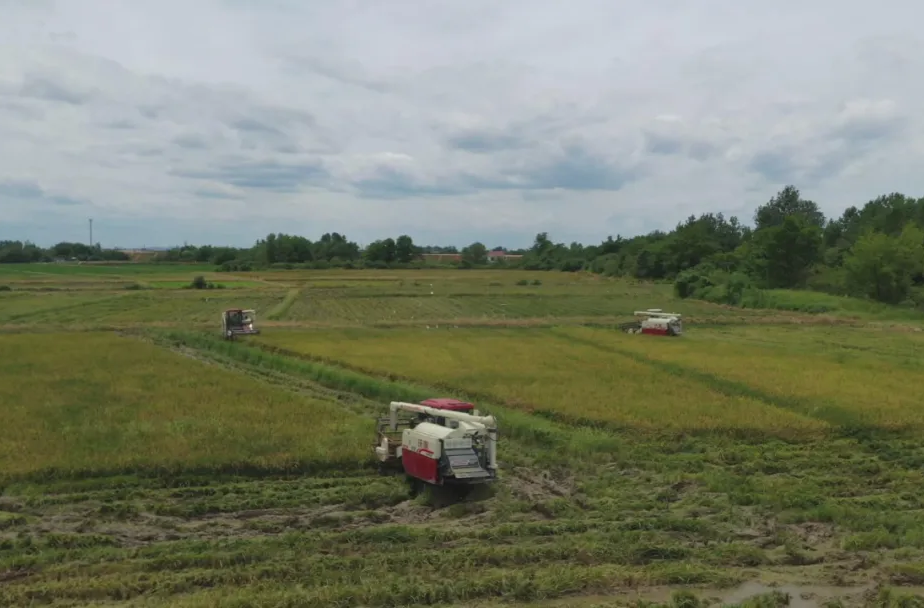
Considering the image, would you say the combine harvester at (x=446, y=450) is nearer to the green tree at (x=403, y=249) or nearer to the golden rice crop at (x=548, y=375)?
the golden rice crop at (x=548, y=375)

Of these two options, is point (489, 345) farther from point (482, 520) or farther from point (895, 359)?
point (482, 520)

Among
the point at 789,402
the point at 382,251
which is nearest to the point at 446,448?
the point at 789,402

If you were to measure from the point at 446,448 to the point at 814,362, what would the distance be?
2096cm

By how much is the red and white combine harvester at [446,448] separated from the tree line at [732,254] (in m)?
54.9

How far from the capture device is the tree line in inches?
2367

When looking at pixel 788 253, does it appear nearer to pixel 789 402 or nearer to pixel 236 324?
pixel 236 324

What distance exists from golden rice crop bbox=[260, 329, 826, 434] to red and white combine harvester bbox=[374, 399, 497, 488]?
19.1ft

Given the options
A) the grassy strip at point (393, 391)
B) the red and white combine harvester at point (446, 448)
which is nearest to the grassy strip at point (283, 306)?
the grassy strip at point (393, 391)

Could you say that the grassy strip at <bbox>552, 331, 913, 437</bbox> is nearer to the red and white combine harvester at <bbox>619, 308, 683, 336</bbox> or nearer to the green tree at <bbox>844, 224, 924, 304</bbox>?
the red and white combine harvester at <bbox>619, 308, 683, 336</bbox>

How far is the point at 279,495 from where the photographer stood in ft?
42.3

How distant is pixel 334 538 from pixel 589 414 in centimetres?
960

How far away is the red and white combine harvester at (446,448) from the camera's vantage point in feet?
41.7

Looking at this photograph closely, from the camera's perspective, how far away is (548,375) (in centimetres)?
2531

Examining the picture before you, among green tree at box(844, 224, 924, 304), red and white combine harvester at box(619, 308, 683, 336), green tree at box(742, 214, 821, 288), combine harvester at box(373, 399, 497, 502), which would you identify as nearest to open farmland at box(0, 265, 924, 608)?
combine harvester at box(373, 399, 497, 502)
